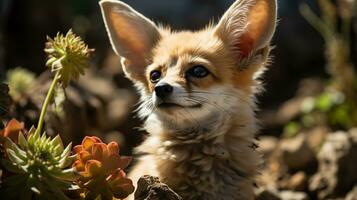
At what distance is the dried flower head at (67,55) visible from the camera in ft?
11.0

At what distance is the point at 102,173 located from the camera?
3.09 metres

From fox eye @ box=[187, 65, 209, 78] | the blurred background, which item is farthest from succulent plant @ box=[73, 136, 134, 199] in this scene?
fox eye @ box=[187, 65, 209, 78]

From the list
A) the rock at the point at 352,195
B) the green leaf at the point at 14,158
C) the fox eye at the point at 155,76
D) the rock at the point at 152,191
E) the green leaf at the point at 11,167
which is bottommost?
the rock at the point at 352,195

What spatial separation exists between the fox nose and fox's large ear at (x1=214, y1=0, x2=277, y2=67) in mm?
694

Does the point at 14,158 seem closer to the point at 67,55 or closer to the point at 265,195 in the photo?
the point at 67,55

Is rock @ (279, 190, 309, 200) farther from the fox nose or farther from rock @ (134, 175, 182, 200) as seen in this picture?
rock @ (134, 175, 182, 200)

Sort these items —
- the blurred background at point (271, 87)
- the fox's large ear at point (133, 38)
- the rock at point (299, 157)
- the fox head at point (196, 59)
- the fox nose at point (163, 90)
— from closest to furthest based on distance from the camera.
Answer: the fox nose at point (163, 90) → the fox head at point (196, 59) → the fox's large ear at point (133, 38) → the blurred background at point (271, 87) → the rock at point (299, 157)

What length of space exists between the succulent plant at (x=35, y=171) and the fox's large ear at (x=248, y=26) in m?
1.65

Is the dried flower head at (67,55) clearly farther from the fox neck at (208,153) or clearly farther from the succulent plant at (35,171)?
the fox neck at (208,153)

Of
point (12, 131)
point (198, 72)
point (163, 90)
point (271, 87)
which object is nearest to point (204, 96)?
point (198, 72)

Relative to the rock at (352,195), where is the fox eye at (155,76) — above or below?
above

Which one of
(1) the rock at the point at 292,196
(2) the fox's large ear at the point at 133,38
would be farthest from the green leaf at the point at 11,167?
(1) the rock at the point at 292,196

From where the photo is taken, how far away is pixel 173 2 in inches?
448

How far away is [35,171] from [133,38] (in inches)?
68.8
